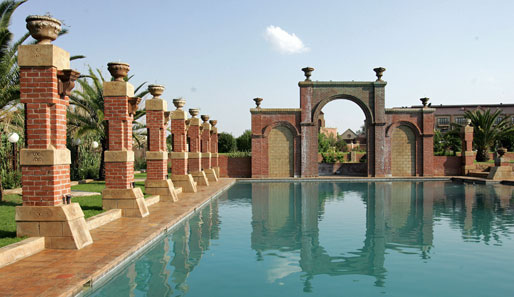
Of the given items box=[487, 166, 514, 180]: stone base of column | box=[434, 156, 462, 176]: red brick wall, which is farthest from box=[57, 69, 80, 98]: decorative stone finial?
box=[434, 156, 462, 176]: red brick wall

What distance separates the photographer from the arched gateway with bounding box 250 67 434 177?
94.5ft

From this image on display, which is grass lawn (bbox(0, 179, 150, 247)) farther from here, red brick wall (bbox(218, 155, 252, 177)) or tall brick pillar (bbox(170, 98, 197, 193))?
red brick wall (bbox(218, 155, 252, 177))

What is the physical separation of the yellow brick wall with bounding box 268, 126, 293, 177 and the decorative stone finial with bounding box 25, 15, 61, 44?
22.3m

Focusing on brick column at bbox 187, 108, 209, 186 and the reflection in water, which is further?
brick column at bbox 187, 108, 209, 186

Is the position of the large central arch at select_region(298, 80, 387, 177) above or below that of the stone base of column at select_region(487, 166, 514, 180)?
above

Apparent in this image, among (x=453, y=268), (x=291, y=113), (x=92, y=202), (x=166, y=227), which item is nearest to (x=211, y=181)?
(x=291, y=113)

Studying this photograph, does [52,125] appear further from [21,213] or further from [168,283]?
[168,283]

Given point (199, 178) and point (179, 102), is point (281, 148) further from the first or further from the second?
point (179, 102)

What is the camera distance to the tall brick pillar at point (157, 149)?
14.2m

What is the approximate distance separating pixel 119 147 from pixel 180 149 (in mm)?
6683

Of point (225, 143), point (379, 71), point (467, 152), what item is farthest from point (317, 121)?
point (225, 143)

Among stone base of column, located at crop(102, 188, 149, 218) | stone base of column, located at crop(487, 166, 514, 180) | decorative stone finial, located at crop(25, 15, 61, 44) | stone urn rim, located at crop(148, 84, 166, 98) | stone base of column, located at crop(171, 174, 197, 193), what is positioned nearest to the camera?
decorative stone finial, located at crop(25, 15, 61, 44)

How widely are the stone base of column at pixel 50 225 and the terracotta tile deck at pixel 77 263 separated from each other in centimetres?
18

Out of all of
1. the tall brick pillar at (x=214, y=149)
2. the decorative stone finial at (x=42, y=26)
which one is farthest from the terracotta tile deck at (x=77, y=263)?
the tall brick pillar at (x=214, y=149)
